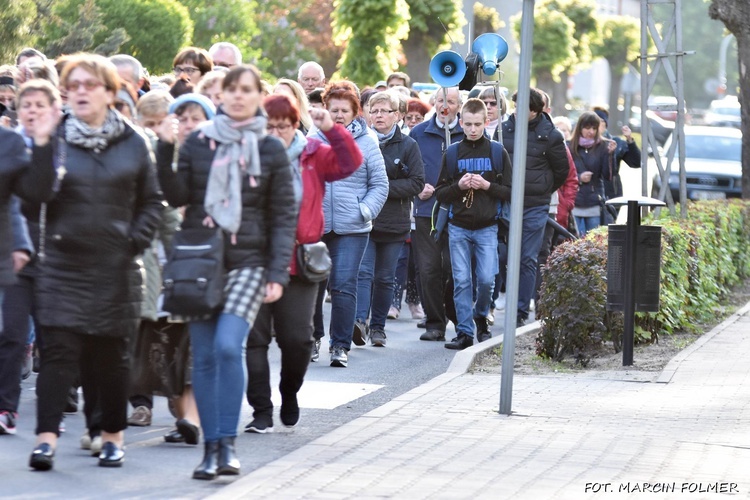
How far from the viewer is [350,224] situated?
10.9m

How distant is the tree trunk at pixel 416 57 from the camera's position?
36.4 m

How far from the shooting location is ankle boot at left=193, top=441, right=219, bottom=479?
22.2ft

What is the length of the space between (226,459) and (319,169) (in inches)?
87.7

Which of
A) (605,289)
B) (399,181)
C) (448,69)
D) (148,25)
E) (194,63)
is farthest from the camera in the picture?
(148,25)

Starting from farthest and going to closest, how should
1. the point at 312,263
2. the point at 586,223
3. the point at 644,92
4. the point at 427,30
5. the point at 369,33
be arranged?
1. the point at 427,30
2. the point at 369,33
3. the point at 586,223
4. the point at 644,92
5. the point at 312,263

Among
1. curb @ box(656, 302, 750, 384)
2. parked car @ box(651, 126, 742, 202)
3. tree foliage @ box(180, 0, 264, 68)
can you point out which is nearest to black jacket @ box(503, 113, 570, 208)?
curb @ box(656, 302, 750, 384)

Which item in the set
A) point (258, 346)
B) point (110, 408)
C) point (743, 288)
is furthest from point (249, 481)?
point (743, 288)

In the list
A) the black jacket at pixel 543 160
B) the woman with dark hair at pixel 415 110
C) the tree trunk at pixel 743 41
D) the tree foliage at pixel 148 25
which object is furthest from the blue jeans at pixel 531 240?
the tree foliage at pixel 148 25

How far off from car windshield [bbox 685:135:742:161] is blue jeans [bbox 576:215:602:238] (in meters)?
11.8

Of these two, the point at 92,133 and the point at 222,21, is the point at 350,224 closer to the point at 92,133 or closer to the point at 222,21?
the point at 92,133

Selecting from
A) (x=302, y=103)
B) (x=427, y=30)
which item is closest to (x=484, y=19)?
(x=427, y=30)

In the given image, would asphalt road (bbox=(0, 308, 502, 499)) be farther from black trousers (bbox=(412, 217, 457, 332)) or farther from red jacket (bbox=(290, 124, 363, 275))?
black trousers (bbox=(412, 217, 457, 332))

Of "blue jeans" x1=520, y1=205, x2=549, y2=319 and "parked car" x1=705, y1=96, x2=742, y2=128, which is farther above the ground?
"parked car" x1=705, y1=96, x2=742, y2=128

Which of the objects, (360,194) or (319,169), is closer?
(319,169)
